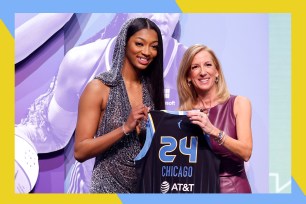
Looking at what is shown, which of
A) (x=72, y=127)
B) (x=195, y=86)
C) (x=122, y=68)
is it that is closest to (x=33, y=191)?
(x=72, y=127)

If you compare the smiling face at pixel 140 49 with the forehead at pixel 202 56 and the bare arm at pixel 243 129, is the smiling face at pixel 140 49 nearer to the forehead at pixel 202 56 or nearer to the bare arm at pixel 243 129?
the forehead at pixel 202 56

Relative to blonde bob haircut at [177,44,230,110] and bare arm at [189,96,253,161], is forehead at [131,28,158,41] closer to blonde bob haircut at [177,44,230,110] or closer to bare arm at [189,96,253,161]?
blonde bob haircut at [177,44,230,110]

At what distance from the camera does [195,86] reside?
308 cm

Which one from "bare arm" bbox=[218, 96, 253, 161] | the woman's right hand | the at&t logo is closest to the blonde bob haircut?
"bare arm" bbox=[218, 96, 253, 161]

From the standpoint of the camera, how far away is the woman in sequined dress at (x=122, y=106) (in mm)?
2859

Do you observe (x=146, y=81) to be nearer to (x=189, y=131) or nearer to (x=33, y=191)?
(x=189, y=131)

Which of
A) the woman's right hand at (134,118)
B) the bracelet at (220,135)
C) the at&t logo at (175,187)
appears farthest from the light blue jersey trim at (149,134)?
the bracelet at (220,135)

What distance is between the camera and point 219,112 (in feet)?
9.96

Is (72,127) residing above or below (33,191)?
above

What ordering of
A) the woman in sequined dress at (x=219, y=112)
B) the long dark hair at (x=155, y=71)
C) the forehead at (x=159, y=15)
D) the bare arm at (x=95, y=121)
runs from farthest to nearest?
the forehead at (x=159, y=15), the long dark hair at (x=155, y=71), the woman in sequined dress at (x=219, y=112), the bare arm at (x=95, y=121)

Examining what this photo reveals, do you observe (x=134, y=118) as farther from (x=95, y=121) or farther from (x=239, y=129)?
(x=239, y=129)

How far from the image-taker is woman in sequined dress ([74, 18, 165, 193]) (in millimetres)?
2859

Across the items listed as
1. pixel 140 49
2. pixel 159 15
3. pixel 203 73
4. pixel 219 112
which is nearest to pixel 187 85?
pixel 203 73

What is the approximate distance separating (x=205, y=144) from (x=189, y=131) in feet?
0.41
